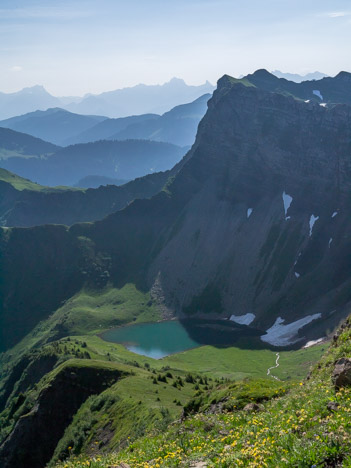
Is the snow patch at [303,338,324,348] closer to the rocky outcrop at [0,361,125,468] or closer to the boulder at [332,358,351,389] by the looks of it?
the rocky outcrop at [0,361,125,468]

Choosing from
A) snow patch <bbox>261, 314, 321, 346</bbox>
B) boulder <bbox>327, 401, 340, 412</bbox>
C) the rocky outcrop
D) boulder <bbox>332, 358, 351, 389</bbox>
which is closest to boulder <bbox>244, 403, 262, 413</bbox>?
boulder <bbox>332, 358, 351, 389</bbox>

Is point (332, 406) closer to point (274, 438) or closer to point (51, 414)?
point (274, 438)

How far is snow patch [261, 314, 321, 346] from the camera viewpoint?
180 m

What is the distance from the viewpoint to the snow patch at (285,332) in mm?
179875

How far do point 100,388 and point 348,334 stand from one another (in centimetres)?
6071

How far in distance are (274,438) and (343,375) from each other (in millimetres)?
5523

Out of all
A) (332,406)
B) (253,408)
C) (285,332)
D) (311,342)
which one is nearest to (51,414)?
(253,408)

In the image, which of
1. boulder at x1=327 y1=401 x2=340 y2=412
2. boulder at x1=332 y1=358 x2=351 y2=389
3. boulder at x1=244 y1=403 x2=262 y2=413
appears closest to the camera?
boulder at x1=327 y1=401 x2=340 y2=412

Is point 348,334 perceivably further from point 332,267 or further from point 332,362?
point 332,267

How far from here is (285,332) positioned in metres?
185

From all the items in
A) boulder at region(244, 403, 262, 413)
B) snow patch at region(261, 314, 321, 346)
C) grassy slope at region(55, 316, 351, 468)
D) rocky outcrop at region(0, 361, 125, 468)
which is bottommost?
snow patch at region(261, 314, 321, 346)

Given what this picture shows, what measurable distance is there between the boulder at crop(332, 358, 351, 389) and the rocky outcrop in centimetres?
6302

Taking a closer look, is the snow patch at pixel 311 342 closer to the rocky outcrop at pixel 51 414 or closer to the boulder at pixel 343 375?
the rocky outcrop at pixel 51 414

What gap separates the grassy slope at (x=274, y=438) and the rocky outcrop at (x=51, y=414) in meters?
49.9
